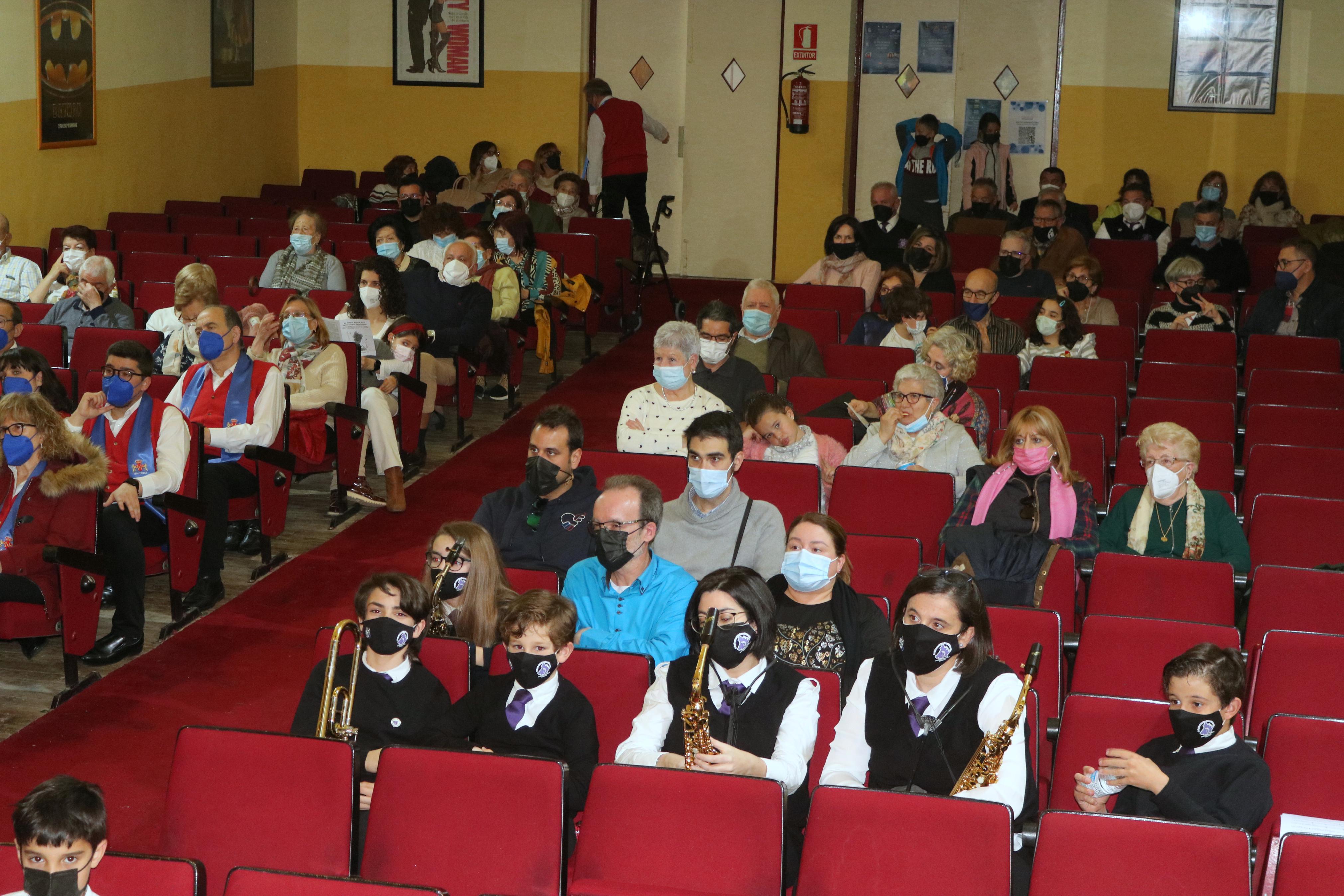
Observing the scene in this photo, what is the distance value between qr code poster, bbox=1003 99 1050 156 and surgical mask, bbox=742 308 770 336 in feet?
19.3

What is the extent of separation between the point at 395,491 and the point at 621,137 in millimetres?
5335

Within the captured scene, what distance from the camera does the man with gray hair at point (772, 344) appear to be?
19.8 ft

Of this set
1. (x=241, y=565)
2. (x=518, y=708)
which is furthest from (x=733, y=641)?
(x=241, y=565)

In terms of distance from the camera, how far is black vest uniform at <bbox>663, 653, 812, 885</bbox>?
9.83 ft

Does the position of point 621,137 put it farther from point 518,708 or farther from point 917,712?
point 917,712

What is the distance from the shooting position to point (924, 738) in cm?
293

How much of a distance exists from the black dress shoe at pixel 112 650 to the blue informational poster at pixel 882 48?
8.38m

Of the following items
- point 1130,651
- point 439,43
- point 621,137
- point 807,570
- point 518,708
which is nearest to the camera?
point 518,708

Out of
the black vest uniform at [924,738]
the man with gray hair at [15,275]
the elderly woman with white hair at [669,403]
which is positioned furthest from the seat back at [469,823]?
the man with gray hair at [15,275]

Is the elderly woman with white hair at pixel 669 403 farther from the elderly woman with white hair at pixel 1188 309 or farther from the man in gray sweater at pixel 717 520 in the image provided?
the elderly woman with white hair at pixel 1188 309

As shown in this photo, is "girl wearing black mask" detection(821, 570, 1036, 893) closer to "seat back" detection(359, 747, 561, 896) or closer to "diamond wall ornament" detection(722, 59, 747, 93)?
"seat back" detection(359, 747, 561, 896)

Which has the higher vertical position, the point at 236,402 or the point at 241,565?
the point at 236,402

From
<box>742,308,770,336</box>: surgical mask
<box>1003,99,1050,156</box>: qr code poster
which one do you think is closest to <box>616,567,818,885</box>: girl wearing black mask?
<box>742,308,770,336</box>: surgical mask

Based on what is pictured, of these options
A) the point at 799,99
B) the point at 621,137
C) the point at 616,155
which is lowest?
the point at 616,155
